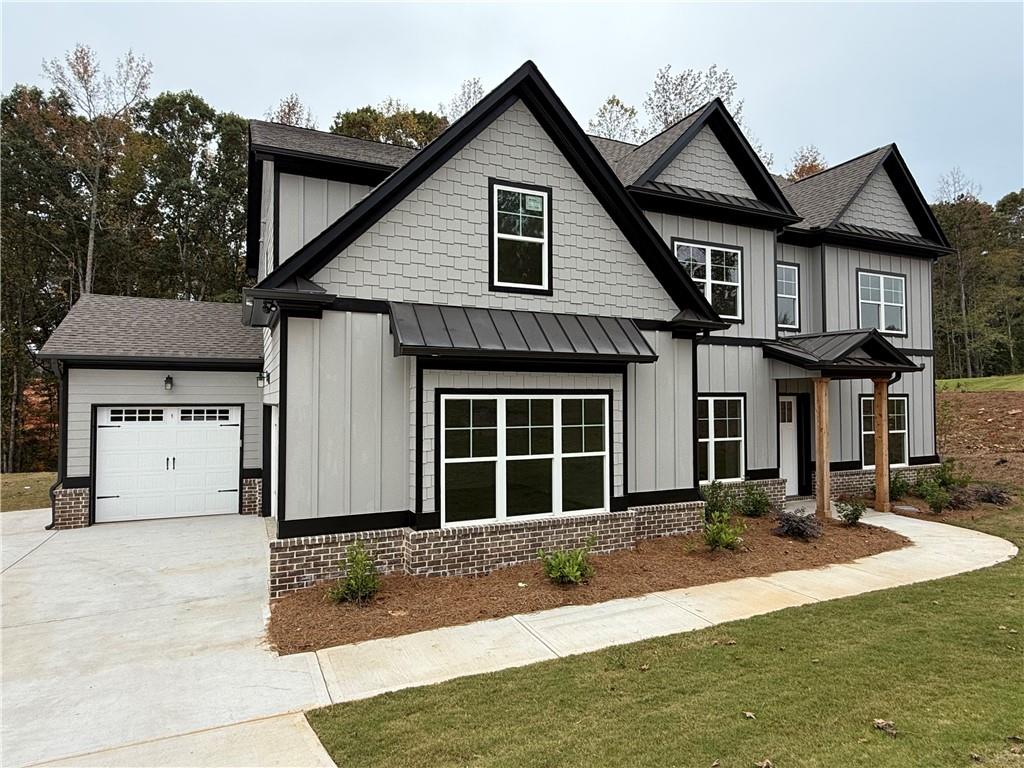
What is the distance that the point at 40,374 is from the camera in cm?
2530

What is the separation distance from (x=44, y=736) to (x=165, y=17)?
19863mm

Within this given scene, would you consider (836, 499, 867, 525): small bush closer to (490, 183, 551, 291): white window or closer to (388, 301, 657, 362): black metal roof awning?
(388, 301, 657, 362): black metal roof awning

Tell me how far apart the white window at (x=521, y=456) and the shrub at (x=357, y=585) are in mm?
1238

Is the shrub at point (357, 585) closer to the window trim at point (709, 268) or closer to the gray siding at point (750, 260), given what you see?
the window trim at point (709, 268)

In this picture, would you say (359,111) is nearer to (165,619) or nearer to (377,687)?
(165,619)

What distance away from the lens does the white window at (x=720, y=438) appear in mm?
11781

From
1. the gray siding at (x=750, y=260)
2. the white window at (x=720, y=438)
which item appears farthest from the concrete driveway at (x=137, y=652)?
the gray siding at (x=750, y=260)

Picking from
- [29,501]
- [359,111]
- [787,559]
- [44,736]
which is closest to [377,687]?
[44,736]

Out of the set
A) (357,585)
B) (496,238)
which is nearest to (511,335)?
(496,238)

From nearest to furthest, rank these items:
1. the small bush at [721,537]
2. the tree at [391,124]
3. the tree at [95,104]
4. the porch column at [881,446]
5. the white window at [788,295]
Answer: the small bush at [721,537] < the porch column at [881,446] < the white window at [788,295] < the tree at [95,104] < the tree at [391,124]

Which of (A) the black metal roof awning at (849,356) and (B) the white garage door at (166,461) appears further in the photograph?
(B) the white garage door at (166,461)

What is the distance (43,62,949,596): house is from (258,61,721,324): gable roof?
3 centimetres

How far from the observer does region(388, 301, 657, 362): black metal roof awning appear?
7.19m

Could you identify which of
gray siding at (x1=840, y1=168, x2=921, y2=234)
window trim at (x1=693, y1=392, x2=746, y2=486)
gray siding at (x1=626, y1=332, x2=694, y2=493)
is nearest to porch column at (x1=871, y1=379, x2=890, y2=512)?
window trim at (x1=693, y1=392, x2=746, y2=486)
